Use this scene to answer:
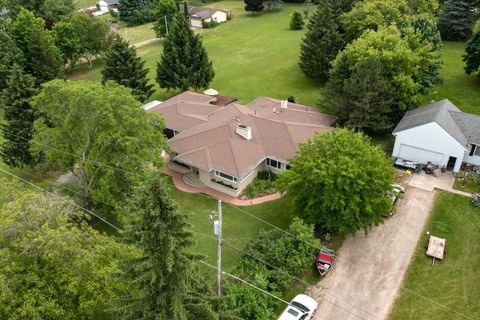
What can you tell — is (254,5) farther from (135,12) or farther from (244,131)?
(244,131)

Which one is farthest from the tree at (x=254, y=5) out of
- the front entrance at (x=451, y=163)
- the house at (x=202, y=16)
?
the front entrance at (x=451, y=163)

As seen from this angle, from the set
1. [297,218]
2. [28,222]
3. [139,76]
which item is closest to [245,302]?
[297,218]

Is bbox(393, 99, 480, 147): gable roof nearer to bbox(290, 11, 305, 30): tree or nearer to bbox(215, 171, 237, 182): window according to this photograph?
bbox(215, 171, 237, 182): window

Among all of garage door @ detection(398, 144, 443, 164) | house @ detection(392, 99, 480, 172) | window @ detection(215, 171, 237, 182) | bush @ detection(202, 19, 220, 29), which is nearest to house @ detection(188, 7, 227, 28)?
bush @ detection(202, 19, 220, 29)

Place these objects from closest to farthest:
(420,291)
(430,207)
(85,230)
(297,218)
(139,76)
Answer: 1. (85,230)
2. (420,291)
3. (297,218)
4. (430,207)
5. (139,76)

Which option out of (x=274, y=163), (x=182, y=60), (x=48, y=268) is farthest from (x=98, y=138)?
(x=182, y=60)

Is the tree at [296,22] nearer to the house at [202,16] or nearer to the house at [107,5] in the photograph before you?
the house at [202,16]

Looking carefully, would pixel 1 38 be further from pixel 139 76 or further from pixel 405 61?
pixel 405 61
